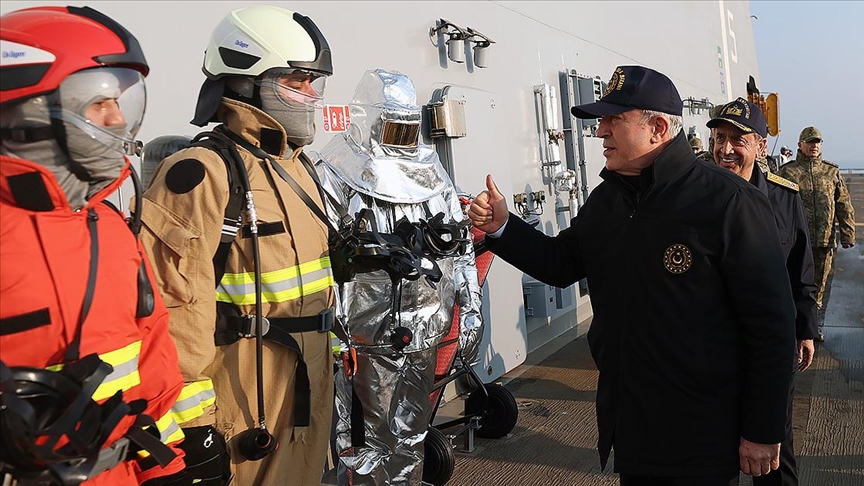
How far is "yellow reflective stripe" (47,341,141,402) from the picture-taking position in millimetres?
1568

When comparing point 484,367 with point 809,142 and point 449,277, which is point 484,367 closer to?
point 449,277

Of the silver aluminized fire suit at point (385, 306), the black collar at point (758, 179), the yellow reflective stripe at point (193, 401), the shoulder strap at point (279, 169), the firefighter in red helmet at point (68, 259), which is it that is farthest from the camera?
the black collar at point (758, 179)

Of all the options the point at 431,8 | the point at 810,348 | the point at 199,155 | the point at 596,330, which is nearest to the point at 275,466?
the point at 199,155

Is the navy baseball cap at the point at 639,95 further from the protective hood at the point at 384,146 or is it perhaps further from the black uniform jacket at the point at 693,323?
the protective hood at the point at 384,146

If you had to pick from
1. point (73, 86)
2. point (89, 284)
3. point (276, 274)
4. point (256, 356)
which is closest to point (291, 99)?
point (276, 274)

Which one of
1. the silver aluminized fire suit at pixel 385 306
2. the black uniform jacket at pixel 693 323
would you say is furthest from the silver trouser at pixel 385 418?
Result: the black uniform jacket at pixel 693 323

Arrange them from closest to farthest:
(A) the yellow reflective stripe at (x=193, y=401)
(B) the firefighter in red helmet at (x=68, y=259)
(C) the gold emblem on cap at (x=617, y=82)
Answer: (B) the firefighter in red helmet at (x=68, y=259), (A) the yellow reflective stripe at (x=193, y=401), (C) the gold emblem on cap at (x=617, y=82)

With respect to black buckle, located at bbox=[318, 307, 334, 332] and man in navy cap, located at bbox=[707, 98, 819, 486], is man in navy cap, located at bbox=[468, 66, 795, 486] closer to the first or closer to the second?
black buckle, located at bbox=[318, 307, 334, 332]

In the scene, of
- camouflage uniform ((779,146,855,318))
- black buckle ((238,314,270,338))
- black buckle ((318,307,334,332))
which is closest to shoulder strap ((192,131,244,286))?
black buckle ((238,314,270,338))

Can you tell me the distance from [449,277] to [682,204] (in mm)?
1617

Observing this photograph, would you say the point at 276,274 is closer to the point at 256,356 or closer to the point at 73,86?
the point at 256,356

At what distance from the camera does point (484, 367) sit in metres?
5.69

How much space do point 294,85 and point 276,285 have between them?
0.70 meters

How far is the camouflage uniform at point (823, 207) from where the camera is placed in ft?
24.7
